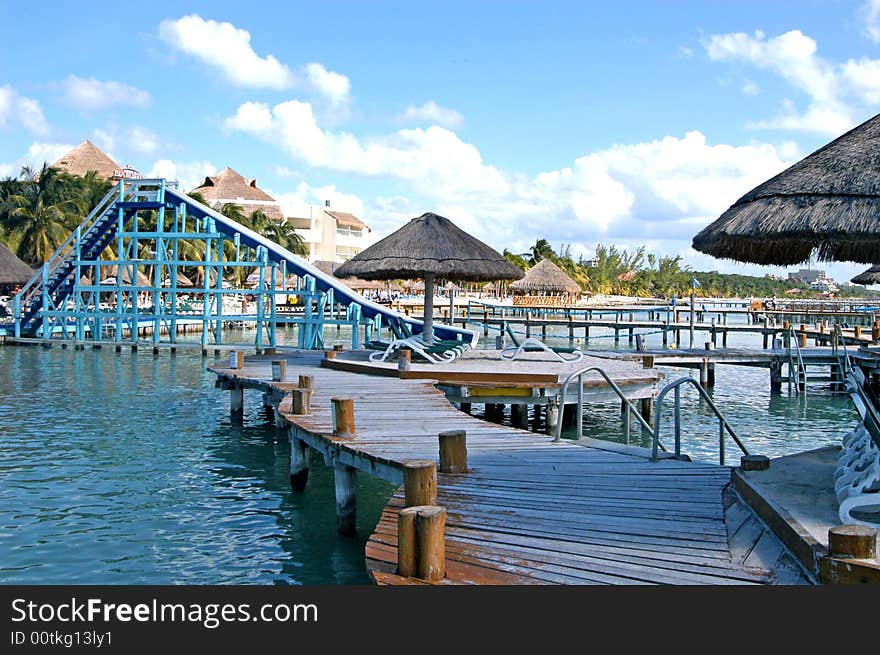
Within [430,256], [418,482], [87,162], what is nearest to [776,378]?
[430,256]

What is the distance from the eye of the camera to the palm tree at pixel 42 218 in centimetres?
5006

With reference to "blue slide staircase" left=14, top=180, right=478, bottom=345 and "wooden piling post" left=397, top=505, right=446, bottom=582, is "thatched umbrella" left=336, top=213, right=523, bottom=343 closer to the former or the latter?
"blue slide staircase" left=14, top=180, right=478, bottom=345

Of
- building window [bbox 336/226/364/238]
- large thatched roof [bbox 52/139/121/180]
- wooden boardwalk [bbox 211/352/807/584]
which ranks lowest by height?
wooden boardwalk [bbox 211/352/807/584]

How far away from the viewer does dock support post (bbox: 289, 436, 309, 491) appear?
1228 centimetres

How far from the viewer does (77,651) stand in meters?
5.16

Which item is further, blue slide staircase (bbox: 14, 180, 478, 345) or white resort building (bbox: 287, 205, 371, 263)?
white resort building (bbox: 287, 205, 371, 263)

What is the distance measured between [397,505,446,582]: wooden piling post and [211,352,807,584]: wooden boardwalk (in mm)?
115

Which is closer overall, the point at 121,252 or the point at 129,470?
the point at 129,470

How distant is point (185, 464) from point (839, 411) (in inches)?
676

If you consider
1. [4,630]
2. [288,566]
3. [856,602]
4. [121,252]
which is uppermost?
[121,252]

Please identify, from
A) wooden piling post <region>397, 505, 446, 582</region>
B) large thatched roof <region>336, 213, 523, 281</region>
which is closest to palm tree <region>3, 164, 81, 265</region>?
large thatched roof <region>336, 213, 523, 281</region>

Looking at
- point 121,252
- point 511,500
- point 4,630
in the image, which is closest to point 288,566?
point 511,500

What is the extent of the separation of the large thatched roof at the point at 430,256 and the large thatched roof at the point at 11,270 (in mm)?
28751

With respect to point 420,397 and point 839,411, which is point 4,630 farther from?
point 839,411
